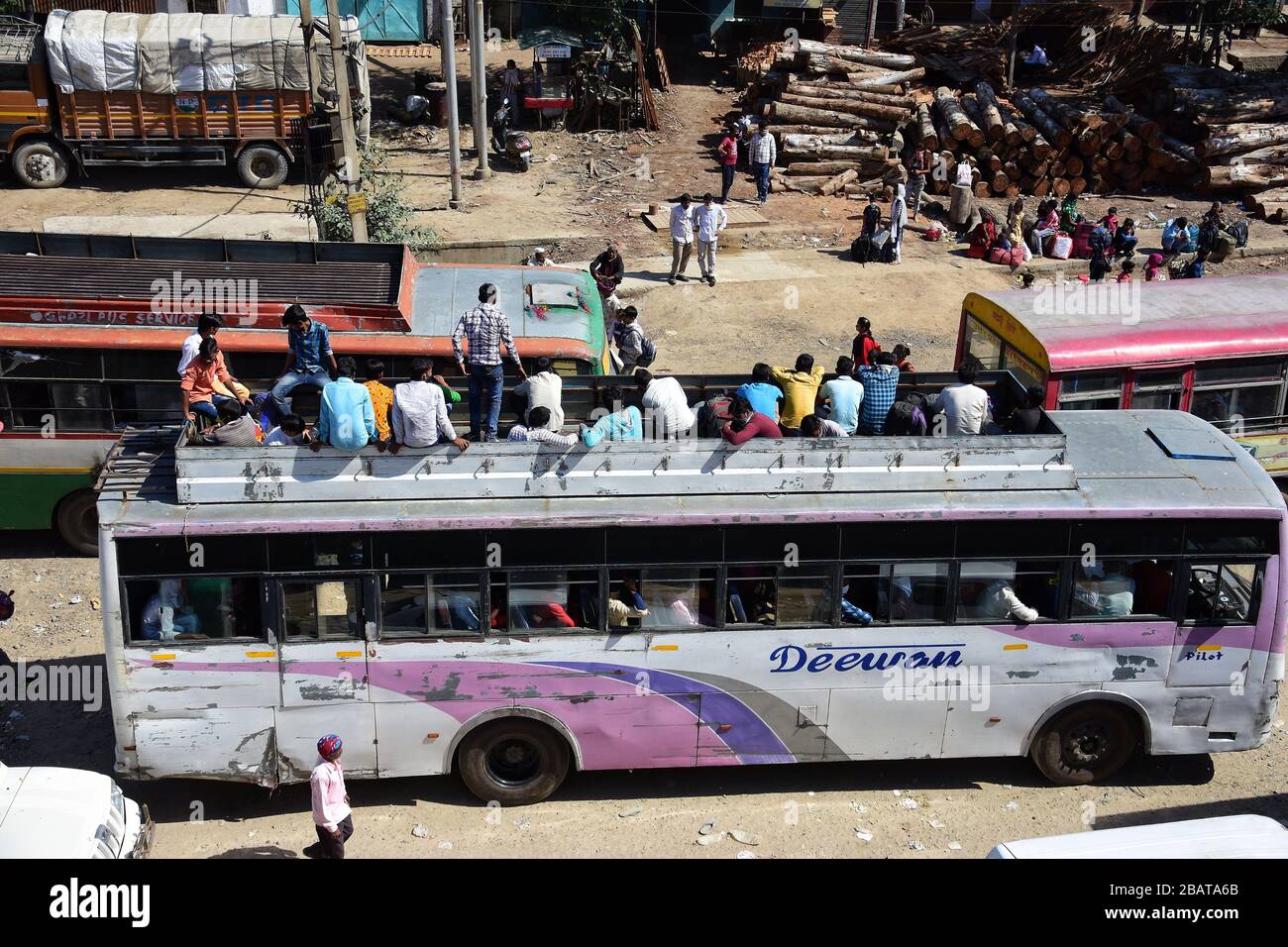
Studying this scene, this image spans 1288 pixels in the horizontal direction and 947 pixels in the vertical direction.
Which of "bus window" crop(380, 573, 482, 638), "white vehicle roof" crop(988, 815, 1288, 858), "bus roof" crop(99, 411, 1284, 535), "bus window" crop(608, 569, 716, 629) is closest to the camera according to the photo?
"white vehicle roof" crop(988, 815, 1288, 858)

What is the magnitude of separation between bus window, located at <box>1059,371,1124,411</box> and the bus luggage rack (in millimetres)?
3626

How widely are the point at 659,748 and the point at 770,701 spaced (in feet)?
3.00

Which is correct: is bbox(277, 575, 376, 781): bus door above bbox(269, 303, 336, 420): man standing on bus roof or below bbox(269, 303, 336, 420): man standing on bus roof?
below

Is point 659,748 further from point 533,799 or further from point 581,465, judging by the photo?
point 581,465

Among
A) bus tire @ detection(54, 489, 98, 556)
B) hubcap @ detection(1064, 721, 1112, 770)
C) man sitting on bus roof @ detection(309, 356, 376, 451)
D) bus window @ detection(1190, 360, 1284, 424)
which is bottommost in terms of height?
hubcap @ detection(1064, 721, 1112, 770)

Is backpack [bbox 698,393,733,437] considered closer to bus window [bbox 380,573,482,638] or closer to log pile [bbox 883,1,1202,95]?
bus window [bbox 380,573,482,638]

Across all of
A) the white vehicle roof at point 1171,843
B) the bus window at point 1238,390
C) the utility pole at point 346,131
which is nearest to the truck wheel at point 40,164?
the utility pole at point 346,131

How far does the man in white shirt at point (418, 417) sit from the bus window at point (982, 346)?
7.06 m

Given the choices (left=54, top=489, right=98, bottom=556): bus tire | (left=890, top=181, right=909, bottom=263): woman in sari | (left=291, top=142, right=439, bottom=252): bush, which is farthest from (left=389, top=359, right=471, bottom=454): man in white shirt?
(left=890, top=181, right=909, bottom=263): woman in sari

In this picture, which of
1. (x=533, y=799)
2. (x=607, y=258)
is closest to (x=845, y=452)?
(x=533, y=799)

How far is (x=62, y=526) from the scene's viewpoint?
12.9m

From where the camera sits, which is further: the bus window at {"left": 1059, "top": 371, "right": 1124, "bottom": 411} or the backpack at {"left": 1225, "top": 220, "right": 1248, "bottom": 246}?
the backpack at {"left": 1225, "top": 220, "right": 1248, "bottom": 246}

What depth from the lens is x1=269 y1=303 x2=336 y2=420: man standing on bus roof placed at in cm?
1142

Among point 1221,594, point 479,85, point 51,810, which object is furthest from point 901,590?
point 479,85
